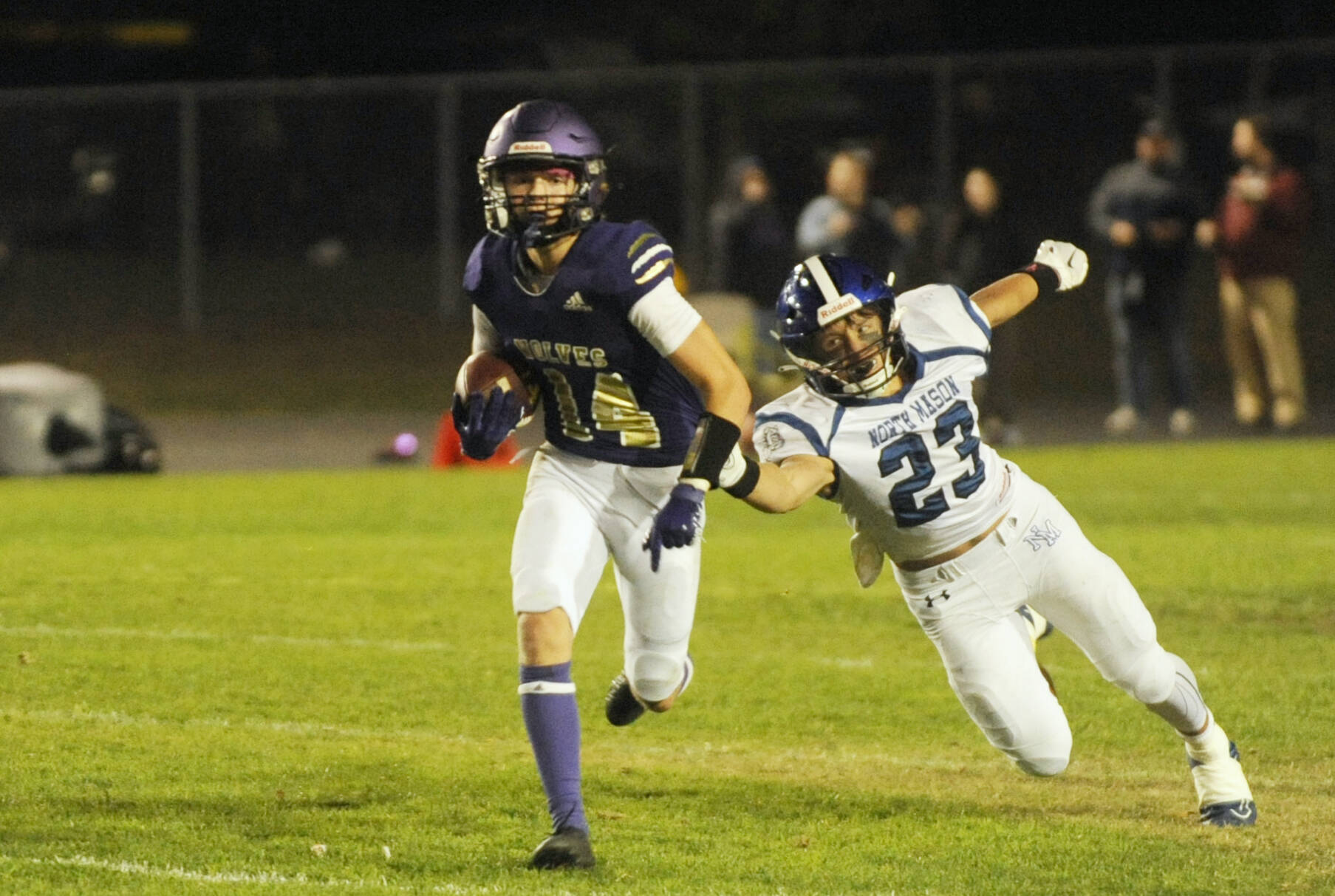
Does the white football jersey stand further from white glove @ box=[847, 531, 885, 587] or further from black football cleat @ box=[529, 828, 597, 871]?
black football cleat @ box=[529, 828, 597, 871]

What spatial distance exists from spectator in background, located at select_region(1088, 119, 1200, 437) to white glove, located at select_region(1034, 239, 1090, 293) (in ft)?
27.6

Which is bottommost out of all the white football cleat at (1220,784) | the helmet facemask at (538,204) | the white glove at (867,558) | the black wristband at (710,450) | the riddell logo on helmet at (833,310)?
the white football cleat at (1220,784)

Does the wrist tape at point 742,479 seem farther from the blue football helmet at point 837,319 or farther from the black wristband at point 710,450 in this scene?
the blue football helmet at point 837,319

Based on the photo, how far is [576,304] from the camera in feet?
18.6

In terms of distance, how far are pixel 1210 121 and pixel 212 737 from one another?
16.5m

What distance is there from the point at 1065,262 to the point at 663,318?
161 cm

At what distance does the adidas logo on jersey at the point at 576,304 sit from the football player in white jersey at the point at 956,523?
0.52 metres

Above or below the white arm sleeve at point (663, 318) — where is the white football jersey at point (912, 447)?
below

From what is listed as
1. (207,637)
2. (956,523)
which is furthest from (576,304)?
(207,637)

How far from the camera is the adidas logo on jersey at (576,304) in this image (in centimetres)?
567

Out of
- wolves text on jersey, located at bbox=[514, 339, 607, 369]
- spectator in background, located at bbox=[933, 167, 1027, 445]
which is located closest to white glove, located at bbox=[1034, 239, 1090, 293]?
wolves text on jersey, located at bbox=[514, 339, 607, 369]

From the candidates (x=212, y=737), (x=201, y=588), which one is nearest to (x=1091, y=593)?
(x=212, y=737)

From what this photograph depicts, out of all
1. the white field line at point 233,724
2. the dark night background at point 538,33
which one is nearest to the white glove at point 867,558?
the white field line at point 233,724

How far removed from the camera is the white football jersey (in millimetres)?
5648
